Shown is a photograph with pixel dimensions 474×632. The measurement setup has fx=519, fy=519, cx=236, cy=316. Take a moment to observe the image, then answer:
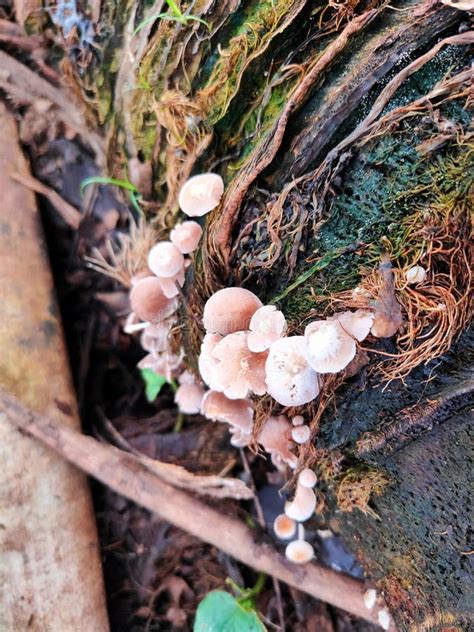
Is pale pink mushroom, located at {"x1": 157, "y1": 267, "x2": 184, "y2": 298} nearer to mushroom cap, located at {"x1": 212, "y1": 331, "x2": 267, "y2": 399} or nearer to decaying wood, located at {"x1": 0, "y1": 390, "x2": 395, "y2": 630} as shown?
mushroom cap, located at {"x1": 212, "y1": 331, "x2": 267, "y2": 399}

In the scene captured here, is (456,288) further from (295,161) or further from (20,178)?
(20,178)

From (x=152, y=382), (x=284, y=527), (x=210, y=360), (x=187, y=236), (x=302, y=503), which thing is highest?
(x=187, y=236)

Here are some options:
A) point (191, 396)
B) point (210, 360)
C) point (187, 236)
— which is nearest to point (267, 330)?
point (210, 360)

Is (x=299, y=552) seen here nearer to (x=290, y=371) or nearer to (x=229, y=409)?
(x=229, y=409)

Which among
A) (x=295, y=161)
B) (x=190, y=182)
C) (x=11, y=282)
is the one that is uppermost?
(x=295, y=161)

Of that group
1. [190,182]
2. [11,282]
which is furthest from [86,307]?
[190,182]

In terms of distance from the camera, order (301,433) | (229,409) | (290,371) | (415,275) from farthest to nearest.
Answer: (229,409) < (301,433) < (290,371) < (415,275)

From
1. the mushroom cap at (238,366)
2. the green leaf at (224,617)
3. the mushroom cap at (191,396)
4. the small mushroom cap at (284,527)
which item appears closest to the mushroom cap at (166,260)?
the mushroom cap at (238,366)
